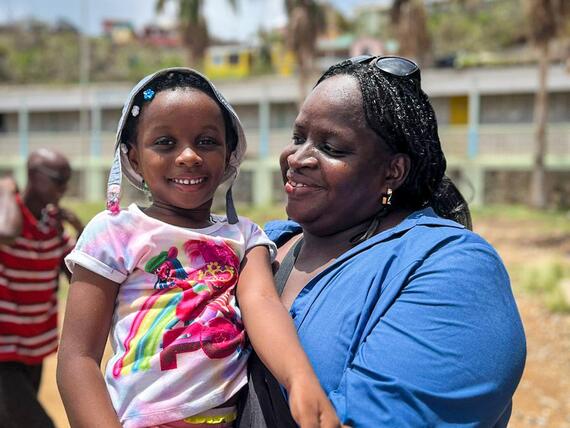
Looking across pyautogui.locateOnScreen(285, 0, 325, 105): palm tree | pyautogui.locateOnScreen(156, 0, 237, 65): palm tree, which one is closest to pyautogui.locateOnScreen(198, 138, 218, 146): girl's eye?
pyautogui.locateOnScreen(285, 0, 325, 105): palm tree

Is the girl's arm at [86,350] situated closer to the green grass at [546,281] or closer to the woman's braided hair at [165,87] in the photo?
the woman's braided hair at [165,87]

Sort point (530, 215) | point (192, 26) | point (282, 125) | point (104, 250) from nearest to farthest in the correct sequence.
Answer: point (104, 250), point (530, 215), point (192, 26), point (282, 125)

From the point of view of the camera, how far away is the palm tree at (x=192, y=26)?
24.2 m

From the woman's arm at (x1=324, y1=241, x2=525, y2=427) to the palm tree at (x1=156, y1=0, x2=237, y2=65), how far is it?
77.5ft

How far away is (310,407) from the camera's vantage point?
154 centimetres

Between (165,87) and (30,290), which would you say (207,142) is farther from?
(30,290)

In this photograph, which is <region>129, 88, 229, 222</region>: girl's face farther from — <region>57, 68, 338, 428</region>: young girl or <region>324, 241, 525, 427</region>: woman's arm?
<region>324, 241, 525, 427</region>: woman's arm

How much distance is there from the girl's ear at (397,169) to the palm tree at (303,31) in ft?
63.6

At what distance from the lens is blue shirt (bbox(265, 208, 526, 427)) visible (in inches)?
62.9

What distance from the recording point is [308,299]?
1.92m

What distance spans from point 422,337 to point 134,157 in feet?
3.18

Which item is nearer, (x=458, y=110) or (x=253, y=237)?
(x=253, y=237)

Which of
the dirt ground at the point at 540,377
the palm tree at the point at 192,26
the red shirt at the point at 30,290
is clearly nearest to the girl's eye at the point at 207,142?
the red shirt at the point at 30,290

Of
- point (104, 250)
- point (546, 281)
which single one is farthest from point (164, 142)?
point (546, 281)
